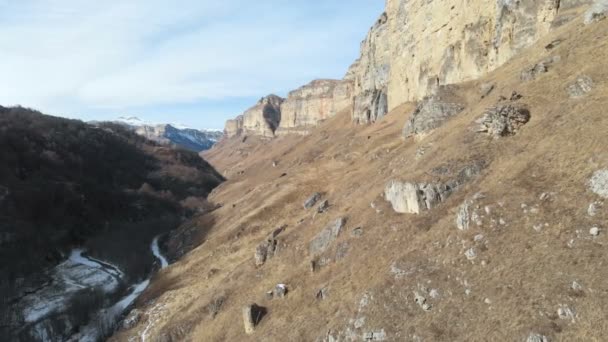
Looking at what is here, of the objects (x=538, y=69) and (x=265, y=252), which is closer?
(x=538, y=69)

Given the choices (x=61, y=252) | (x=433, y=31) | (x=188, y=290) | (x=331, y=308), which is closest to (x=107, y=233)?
→ (x=61, y=252)

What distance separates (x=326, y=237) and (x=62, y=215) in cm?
10958

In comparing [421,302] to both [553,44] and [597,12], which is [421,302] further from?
[597,12]

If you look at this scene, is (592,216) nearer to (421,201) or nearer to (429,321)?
(429,321)

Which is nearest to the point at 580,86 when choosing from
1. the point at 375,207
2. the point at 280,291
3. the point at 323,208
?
the point at 375,207

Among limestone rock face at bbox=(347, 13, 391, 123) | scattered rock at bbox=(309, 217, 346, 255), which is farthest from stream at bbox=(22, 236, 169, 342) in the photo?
limestone rock face at bbox=(347, 13, 391, 123)

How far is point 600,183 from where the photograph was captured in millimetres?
23844

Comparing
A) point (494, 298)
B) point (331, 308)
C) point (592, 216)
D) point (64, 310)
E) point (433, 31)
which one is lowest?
point (64, 310)

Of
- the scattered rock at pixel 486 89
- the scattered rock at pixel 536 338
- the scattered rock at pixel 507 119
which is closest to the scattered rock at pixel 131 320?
the scattered rock at pixel 507 119

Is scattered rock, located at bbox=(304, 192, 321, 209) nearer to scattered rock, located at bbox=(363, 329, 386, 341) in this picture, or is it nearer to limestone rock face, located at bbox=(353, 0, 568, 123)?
limestone rock face, located at bbox=(353, 0, 568, 123)

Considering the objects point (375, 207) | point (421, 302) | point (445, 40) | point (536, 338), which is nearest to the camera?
point (536, 338)

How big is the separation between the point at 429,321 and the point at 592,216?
33.6ft

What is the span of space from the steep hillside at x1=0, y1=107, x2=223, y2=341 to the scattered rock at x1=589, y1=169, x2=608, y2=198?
63.9 metres

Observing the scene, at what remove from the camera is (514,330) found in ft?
68.3
